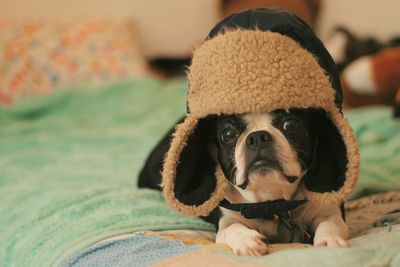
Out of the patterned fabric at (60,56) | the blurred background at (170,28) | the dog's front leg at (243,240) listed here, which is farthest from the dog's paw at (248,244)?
the patterned fabric at (60,56)

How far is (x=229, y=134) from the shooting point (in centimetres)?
104

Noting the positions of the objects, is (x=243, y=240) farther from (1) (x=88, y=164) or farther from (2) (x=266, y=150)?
(1) (x=88, y=164)

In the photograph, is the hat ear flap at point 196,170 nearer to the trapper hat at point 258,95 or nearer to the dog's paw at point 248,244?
the trapper hat at point 258,95

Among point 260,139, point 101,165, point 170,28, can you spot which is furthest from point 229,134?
point 170,28

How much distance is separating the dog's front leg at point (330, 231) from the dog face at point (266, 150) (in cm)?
9

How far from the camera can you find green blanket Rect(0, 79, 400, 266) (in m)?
1.12

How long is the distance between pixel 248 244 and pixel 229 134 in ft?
0.72

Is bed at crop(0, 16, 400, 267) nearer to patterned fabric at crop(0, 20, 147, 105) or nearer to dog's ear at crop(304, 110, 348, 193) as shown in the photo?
patterned fabric at crop(0, 20, 147, 105)

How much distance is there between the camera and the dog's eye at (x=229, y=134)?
103cm

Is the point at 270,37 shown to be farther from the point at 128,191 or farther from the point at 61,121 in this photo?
the point at 61,121

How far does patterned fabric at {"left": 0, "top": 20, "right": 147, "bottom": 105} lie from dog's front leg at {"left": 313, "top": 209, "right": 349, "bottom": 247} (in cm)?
186

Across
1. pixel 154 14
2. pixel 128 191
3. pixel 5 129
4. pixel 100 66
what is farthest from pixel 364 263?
pixel 154 14

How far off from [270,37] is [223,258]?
387 millimetres

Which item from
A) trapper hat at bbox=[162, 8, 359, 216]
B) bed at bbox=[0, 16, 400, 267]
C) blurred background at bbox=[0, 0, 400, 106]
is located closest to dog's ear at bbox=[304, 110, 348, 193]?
trapper hat at bbox=[162, 8, 359, 216]
